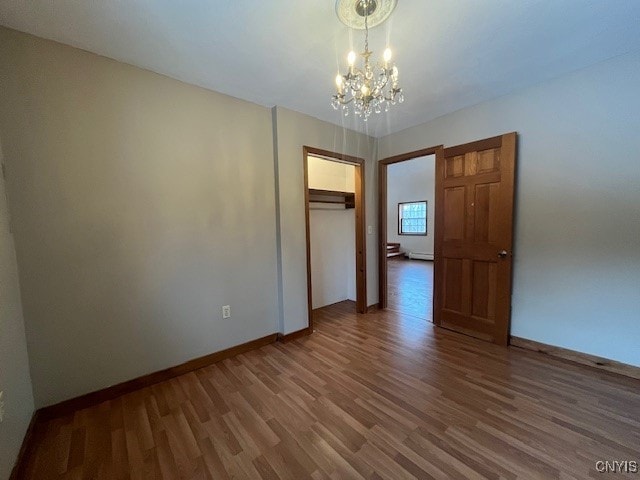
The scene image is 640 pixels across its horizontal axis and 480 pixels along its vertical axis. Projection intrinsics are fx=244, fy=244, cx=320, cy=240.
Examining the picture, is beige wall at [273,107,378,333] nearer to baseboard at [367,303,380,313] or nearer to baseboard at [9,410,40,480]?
baseboard at [367,303,380,313]

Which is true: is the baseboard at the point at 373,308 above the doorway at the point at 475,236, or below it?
below

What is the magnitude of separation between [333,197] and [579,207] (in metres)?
2.67

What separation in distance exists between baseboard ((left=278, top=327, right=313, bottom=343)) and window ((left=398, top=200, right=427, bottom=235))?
21.7 ft

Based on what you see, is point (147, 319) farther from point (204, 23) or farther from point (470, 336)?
point (470, 336)

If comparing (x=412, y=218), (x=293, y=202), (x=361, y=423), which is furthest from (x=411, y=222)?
(x=361, y=423)

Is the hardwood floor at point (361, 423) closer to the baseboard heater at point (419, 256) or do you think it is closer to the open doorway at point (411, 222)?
the open doorway at point (411, 222)

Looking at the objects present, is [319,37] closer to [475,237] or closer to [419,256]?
[475,237]

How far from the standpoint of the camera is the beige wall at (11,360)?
1237 mm

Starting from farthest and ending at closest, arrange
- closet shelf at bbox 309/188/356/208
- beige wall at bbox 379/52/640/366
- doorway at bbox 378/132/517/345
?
closet shelf at bbox 309/188/356/208 < doorway at bbox 378/132/517/345 < beige wall at bbox 379/52/640/366

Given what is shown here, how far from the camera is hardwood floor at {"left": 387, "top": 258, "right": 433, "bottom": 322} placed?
365 cm

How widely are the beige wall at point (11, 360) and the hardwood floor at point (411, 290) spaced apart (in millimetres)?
3636

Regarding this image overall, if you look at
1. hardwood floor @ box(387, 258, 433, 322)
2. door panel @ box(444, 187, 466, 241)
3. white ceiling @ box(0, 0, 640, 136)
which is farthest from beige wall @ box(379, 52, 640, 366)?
→ hardwood floor @ box(387, 258, 433, 322)

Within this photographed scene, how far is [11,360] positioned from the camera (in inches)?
53.0

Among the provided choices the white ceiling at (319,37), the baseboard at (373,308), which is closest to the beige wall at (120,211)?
the white ceiling at (319,37)
